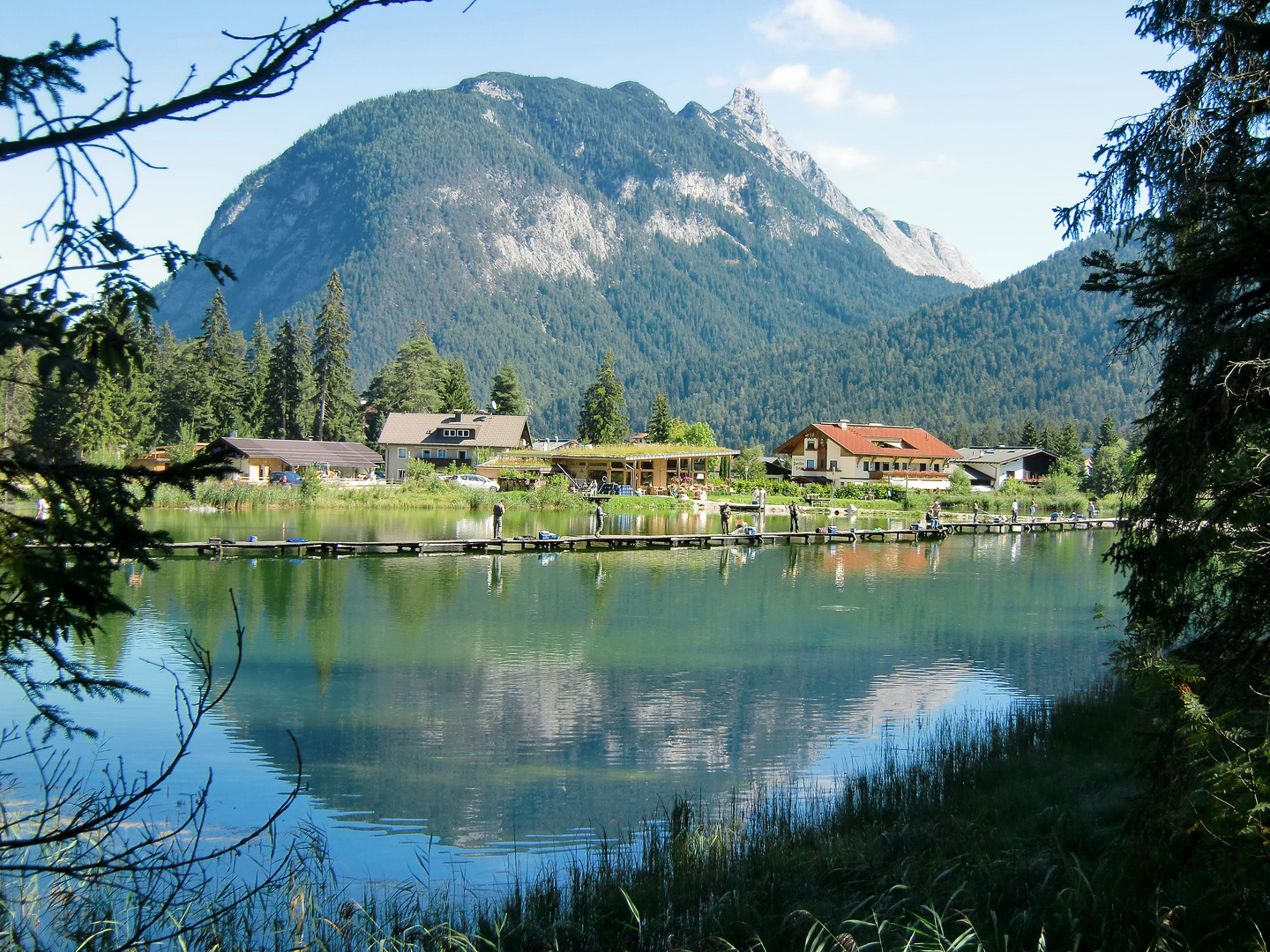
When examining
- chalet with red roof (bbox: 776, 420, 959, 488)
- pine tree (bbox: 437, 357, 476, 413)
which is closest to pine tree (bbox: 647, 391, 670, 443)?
chalet with red roof (bbox: 776, 420, 959, 488)

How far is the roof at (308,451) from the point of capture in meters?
58.8

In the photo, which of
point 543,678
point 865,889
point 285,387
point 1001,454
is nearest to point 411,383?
point 285,387

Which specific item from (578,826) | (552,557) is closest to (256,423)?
(552,557)

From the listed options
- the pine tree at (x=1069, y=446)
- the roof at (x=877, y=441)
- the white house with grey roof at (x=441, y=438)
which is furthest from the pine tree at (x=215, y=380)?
the pine tree at (x=1069, y=446)

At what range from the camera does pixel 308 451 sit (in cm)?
Answer: 6231

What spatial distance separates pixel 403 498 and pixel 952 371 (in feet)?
405

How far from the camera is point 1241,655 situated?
535 centimetres

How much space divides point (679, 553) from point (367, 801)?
82.0 ft

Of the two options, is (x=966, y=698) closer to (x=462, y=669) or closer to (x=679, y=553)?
(x=462, y=669)

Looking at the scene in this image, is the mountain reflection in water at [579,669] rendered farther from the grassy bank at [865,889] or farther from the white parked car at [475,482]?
the white parked car at [475,482]

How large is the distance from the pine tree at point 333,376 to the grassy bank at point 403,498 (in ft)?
66.6

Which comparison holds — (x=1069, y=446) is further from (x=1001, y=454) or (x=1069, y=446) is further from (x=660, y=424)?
(x=660, y=424)

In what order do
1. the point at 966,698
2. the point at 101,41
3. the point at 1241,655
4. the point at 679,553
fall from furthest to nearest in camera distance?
the point at 679,553, the point at 966,698, the point at 1241,655, the point at 101,41

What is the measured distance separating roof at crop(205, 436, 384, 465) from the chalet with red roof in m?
32.5
